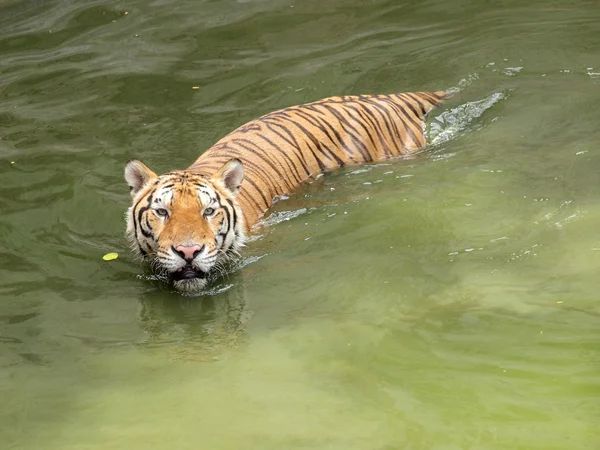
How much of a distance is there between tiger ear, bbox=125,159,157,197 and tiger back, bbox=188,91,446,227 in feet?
1.25

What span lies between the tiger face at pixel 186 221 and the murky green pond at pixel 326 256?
0.37 ft

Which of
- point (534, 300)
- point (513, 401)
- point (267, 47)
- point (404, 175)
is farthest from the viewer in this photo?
point (267, 47)

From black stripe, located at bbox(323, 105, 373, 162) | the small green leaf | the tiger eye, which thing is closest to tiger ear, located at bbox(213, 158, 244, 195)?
the tiger eye

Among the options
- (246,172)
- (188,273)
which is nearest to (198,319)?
(188,273)

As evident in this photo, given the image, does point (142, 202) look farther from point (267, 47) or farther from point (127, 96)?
point (267, 47)

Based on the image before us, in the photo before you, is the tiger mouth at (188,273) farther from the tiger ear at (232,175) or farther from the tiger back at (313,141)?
the tiger back at (313,141)

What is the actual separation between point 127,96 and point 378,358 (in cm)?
403

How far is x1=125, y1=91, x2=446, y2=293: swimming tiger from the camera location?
13.0 feet

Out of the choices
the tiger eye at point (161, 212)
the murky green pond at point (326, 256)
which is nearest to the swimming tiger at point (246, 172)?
the tiger eye at point (161, 212)

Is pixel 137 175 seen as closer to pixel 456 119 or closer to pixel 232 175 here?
pixel 232 175

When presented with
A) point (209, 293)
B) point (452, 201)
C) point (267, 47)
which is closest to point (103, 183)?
point (209, 293)

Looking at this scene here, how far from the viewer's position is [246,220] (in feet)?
14.9

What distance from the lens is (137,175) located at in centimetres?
433

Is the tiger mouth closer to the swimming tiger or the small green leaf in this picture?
the swimming tiger
